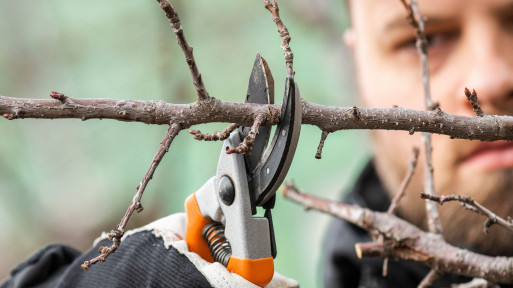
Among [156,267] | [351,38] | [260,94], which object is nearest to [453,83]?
[351,38]

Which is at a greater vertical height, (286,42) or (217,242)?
(286,42)

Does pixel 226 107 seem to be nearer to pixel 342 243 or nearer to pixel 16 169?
pixel 342 243

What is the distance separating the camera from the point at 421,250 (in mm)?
950

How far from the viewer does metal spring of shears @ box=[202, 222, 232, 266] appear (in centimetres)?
67

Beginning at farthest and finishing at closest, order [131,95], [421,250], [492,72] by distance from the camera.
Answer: [131,95]
[492,72]
[421,250]

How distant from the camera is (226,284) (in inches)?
24.2

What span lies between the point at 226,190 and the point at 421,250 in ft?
1.54

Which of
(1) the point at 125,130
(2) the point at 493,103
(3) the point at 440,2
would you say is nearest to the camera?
(2) the point at 493,103

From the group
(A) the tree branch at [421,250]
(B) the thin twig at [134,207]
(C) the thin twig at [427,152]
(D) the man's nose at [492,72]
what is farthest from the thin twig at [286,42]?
(D) the man's nose at [492,72]

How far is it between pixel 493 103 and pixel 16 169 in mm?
1911

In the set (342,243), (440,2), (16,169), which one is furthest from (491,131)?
(16,169)

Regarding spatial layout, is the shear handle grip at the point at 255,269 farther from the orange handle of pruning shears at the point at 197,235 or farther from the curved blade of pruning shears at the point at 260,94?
the curved blade of pruning shears at the point at 260,94

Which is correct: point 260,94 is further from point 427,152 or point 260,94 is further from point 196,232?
point 427,152

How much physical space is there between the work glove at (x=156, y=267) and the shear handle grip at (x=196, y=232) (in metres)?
0.02
